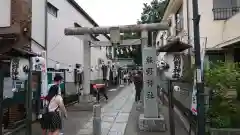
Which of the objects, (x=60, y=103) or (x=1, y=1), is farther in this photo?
(x=1, y=1)

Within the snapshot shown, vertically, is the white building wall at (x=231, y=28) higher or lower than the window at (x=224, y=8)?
lower

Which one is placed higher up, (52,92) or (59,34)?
(59,34)

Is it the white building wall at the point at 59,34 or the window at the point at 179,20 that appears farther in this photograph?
the window at the point at 179,20

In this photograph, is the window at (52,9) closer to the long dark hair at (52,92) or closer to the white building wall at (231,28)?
the long dark hair at (52,92)

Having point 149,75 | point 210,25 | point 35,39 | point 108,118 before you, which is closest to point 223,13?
point 210,25

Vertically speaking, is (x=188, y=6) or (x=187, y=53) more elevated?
(x=188, y=6)

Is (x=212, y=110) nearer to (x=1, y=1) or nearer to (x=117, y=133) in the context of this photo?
(x=117, y=133)

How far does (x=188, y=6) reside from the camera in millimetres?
15664

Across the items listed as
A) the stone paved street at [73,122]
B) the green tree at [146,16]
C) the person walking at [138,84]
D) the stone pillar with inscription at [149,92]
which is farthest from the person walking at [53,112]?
the green tree at [146,16]

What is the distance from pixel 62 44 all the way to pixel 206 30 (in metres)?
9.13

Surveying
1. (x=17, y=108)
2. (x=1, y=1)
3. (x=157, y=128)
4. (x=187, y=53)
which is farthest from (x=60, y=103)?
(x=187, y=53)

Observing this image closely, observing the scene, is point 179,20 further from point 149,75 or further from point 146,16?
point 146,16

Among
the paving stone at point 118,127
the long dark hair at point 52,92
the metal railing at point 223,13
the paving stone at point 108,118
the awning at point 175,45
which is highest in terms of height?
the metal railing at point 223,13

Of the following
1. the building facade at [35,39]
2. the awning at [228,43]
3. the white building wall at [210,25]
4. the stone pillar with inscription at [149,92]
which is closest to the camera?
the building facade at [35,39]
